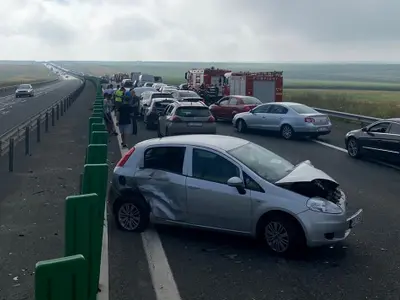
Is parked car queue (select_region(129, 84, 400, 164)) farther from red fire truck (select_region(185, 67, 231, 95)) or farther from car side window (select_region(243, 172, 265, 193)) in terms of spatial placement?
red fire truck (select_region(185, 67, 231, 95))

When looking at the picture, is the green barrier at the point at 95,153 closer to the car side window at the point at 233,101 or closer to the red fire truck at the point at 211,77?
the car side window at the point at 233,101

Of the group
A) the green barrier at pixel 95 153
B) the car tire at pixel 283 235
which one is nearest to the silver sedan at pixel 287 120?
the green barrier at pixel 95 153

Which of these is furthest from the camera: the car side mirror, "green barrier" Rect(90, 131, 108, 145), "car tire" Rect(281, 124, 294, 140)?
"car tire" Rect(281, 124, 294, 140)

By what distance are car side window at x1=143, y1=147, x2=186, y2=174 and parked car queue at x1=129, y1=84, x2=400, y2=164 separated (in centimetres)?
927

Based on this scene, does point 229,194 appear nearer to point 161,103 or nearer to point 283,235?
point 283,235

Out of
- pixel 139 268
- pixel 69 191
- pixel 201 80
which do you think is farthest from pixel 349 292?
pixel 201 80

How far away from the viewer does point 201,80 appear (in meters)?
47.5

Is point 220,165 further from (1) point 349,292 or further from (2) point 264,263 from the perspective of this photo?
(1) point 349,292

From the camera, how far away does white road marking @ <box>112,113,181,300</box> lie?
23.9ft

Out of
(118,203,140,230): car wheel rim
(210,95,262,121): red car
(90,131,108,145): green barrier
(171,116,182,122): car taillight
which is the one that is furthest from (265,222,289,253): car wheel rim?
(210,95,262,121): red car

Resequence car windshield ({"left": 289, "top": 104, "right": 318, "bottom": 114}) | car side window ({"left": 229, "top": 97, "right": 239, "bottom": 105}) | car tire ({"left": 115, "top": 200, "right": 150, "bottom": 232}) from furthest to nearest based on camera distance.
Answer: car side window ({"left": 229, "top": 97, "right": 239, "bottom": 105}) < car windshield ({"left": 289, "top": 104, "right": 318, "bottom": 114}) < car tire ({"left": 115, "top": 200, "right": 150, "bottom": 232})

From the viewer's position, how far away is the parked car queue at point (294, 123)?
17688 mm

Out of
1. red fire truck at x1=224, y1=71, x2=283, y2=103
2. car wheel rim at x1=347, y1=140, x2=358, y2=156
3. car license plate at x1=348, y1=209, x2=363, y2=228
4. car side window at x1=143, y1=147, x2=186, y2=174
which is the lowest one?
car license plate at x1=348, y1=209, x2=363, y2=228

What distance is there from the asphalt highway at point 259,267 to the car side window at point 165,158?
3.43 feet
